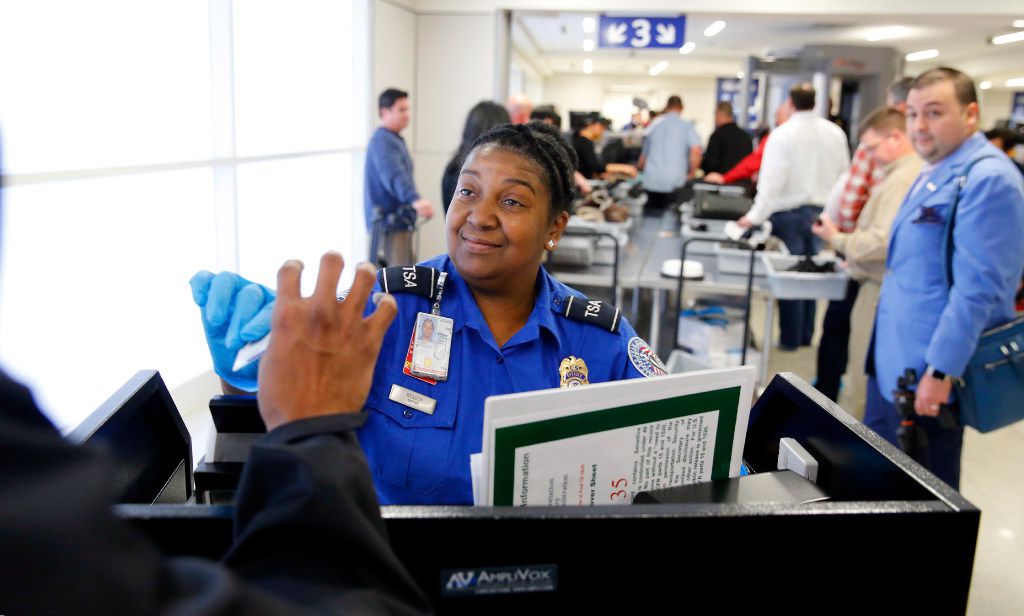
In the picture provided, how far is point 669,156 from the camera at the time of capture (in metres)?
8.30

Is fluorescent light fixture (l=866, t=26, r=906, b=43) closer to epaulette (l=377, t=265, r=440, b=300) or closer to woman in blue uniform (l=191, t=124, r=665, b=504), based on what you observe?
woman in blue uniform (l=191, t=124, r=665, b=504)

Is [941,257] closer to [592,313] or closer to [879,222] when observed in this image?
[879,222]

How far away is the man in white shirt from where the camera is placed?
4863mm

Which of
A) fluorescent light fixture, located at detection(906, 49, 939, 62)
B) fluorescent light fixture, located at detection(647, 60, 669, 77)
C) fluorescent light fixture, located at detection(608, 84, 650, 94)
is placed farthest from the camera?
fluorescent light fixture, located at detection(608, 84, 650, 94)

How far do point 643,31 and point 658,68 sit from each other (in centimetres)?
1471

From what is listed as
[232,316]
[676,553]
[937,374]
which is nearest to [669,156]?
[937,374]

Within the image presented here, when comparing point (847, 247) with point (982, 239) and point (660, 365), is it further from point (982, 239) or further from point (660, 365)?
point (660, 365)

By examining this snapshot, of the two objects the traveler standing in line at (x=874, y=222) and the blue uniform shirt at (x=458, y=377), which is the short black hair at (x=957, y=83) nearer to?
the traveler standing in line at (x=874, y=222)

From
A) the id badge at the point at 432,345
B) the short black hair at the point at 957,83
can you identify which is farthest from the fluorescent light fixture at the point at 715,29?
the id badge at the point at 432,345

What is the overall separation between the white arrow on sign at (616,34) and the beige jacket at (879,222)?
394 centimetres

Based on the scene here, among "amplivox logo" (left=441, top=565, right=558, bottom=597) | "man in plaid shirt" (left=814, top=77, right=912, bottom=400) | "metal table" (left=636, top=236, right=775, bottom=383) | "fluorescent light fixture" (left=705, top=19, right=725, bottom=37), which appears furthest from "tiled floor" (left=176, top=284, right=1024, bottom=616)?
"fluorescent light fixture" (left=705, top=19, right=725, bottom=37)

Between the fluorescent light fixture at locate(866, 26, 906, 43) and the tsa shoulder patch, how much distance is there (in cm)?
1111

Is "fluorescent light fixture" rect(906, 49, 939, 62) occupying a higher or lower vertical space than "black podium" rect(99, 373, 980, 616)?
higher

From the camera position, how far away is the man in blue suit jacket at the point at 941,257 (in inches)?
85.6
